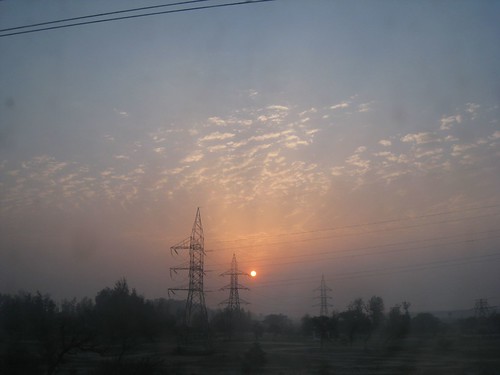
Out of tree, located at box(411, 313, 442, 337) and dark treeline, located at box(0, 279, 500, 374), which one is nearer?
dark treeline, located at box(0, 279, 500, 374)

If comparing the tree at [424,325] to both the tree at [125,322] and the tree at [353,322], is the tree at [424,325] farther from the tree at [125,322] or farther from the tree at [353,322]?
the tree at [125,322]

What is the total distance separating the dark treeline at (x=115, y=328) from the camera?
83.5 ft

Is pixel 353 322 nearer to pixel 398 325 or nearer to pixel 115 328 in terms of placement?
pixel 398 325

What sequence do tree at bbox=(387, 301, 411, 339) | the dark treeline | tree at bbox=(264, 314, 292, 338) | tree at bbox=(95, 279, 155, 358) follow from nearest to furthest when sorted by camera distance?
the dark treeline
tree at bbox=(95, 279, 155, 358)
tree at bbox=(387, 301, 411, 339)
tree at bbox=(264, 314, 292, 338)

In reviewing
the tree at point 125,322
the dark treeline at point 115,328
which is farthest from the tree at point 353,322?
the tree at point 125,322

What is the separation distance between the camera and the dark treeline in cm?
2546

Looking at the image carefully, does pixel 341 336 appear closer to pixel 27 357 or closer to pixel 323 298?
pixel 323 298

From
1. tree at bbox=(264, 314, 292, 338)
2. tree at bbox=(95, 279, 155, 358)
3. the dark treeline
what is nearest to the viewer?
the dark treeline

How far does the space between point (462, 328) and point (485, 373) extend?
73251 mm

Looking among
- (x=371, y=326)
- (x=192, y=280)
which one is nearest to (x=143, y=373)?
(x=192, y=280)

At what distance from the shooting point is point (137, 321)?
4716 cm

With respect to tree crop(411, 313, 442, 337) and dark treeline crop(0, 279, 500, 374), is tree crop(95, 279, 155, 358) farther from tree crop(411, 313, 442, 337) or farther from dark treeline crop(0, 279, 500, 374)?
tree crop(411, 313, 442, 337)

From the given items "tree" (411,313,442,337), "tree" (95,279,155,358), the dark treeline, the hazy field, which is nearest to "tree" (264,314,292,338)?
the dark treeline

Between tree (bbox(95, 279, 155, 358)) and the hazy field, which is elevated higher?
tree (bbox(95, 279, 155, 358))
